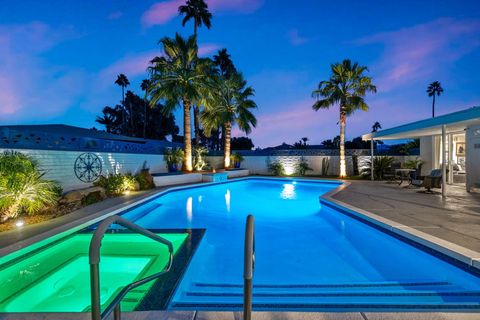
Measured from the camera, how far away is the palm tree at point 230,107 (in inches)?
653

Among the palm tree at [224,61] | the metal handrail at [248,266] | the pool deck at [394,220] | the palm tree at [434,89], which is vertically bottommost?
the pool deck at [394,220]

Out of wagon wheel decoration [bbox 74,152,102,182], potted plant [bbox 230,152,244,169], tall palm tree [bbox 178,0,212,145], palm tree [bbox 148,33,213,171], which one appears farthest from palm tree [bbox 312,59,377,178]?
wagon wheel decoration [bbox 74,152,102,182]

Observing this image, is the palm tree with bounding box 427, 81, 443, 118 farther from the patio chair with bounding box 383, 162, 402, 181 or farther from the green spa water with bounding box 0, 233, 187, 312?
the green spa water with bounding box 0, 233, 187, 312

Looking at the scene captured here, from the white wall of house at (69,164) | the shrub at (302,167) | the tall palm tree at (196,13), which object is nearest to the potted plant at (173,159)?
the white wall of house at (69,164)

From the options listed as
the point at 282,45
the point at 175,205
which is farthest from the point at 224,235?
the point at 282,45

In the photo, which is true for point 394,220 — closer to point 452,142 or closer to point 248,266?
point 248,266

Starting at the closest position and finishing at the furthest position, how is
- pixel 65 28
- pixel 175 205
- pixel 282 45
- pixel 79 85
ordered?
pixel 175 205
pixel 65 28
pixel 282 45
pixel 79 85

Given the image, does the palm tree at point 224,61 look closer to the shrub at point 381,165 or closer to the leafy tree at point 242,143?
the leafy tree at point 242,143

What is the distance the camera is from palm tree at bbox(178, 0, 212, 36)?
21953 millimetres

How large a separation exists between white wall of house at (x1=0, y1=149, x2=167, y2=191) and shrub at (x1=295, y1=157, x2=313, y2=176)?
11788mm

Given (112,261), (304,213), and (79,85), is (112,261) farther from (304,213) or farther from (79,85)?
(79,85)

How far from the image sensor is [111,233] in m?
5.11

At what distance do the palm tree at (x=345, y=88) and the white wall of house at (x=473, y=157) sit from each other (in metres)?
6.08

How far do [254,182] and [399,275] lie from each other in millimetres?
12963
